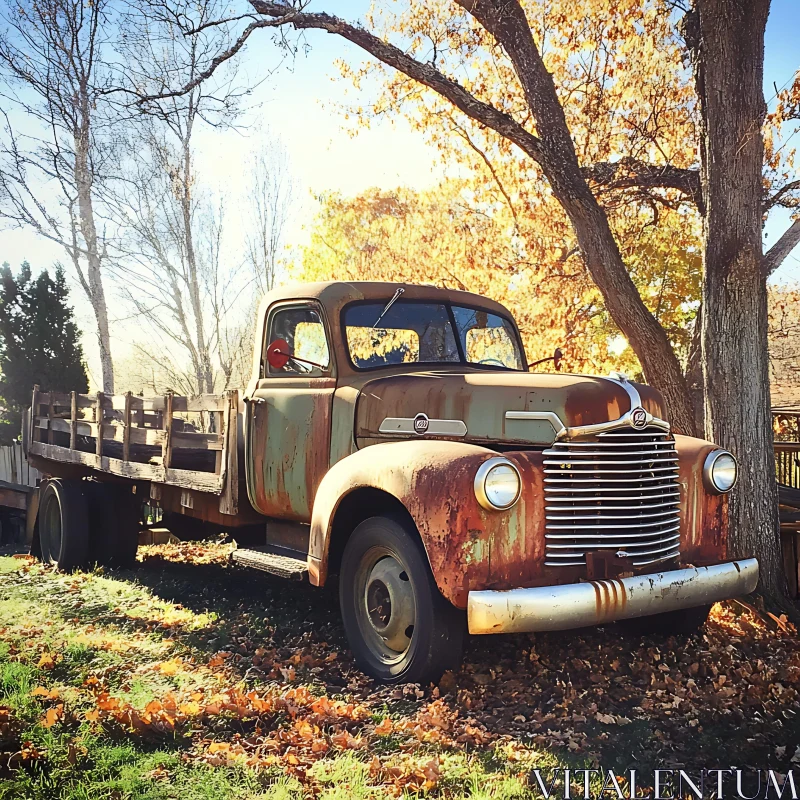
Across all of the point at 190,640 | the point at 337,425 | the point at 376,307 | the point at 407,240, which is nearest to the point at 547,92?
the point at 376,307

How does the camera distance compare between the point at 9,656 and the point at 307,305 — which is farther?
the point at 307,305

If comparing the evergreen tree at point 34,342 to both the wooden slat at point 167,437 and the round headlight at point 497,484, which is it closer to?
the wooden slat at point 167,437

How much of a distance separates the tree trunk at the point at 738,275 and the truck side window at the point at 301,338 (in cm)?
309

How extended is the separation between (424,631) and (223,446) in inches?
91.6

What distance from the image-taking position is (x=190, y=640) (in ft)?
17.9

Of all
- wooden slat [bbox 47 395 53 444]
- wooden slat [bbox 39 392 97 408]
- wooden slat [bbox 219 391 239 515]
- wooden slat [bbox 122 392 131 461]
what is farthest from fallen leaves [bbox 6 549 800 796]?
wooden slat [bbox 47 395 53 444]

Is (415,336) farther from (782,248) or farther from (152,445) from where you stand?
(782,248)

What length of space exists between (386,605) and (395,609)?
0.39 feet

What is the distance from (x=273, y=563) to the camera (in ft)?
17.0

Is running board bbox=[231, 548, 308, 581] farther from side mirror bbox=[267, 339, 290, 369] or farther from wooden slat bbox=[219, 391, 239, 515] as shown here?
side mirror bbox=[267, 339, 290, 369]

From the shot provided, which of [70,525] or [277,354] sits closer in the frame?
[277,354]

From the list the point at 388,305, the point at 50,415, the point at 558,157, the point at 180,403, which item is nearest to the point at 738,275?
the point at 558,157

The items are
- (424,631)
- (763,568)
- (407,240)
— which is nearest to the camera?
(424,631)

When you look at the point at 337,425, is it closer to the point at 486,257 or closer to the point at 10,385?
the point at 486,257
